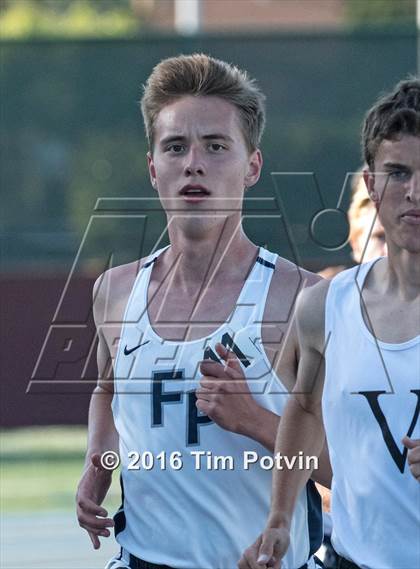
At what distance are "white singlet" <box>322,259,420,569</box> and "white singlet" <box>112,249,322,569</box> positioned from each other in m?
0.43

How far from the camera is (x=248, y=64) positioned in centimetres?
1108

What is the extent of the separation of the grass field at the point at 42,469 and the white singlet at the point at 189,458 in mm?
4913

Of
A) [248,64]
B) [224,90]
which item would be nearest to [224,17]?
[248,64]

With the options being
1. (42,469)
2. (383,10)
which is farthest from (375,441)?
(383,10)

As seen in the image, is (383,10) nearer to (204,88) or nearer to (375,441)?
(204,88)

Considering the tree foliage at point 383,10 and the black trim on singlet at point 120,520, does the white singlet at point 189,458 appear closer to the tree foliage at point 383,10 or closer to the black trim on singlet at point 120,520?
the black trim on singlet at point 120,520

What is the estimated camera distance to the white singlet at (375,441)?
2883 millimetres

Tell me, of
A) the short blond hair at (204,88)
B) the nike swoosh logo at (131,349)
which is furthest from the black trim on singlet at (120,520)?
the short blond hair at (204,88)

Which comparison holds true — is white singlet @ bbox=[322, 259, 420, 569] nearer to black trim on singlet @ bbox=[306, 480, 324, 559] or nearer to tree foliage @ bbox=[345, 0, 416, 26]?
black trim on singlet @ bbox=[306, 480, 324, 559]

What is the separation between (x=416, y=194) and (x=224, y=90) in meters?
0.88

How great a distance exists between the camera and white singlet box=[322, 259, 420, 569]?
2883mm

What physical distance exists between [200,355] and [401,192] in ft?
2.40
